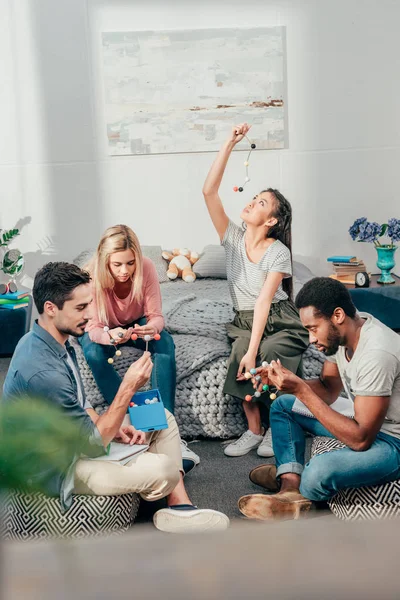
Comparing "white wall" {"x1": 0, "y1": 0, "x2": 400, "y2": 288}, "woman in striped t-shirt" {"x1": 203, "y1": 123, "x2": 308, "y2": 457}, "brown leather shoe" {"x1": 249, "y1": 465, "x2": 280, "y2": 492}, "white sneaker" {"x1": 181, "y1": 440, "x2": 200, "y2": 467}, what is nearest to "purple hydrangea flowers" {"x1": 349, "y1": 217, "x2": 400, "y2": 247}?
"white wall" {"x1": 0, "y1": 0, "x2": 400, "y2": 288}

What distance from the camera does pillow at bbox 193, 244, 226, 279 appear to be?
4.86 meters

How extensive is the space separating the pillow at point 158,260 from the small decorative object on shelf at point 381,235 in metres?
1.28

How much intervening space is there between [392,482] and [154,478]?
713mm

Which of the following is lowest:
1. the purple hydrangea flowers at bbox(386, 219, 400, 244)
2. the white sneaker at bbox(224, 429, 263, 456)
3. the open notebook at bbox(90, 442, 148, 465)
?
the white sneaker at bbox(224, 429, 263, 456)

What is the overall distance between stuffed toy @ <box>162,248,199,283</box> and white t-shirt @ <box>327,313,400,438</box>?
8.41 feet

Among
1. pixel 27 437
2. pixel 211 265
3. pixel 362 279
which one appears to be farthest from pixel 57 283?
pixel 362 279

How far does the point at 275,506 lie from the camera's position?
8.11ft

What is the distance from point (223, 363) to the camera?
340 centimetres

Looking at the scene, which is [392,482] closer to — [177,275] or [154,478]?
[154,478]

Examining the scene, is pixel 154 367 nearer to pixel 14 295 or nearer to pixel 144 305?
pixel 144 305

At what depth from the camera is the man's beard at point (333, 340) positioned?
230cm

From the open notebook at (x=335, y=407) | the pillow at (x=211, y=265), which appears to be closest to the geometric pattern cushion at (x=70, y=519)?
the open notebook at (x=335, y=407)

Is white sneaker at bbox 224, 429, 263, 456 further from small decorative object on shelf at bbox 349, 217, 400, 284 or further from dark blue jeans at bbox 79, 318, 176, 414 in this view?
small decorative object on shelf at bbox 349, 217, 400, 284

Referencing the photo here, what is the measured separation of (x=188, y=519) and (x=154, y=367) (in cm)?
89
